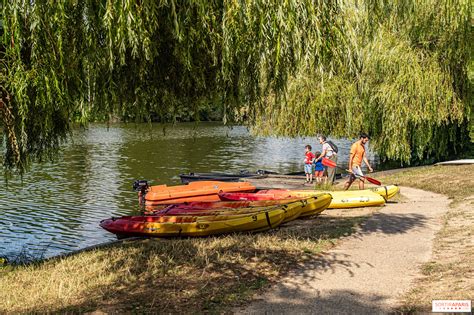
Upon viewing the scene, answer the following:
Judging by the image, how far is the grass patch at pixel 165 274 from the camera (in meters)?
5.68

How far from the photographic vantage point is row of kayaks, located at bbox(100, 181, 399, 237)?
9.69 metres

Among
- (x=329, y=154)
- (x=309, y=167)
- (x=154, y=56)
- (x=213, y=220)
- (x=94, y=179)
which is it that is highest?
(x=154, y=56)

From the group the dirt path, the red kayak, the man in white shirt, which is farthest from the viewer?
the man in white shirt

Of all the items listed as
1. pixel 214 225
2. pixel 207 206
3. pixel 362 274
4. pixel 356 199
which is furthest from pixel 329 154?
pixel 362 274

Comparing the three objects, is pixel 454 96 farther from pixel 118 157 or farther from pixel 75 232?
pixel 118 157

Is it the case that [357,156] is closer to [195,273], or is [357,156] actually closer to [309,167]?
[309,167]

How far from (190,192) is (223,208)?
115 inches

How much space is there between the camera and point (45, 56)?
5.55 metres

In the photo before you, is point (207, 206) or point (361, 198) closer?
point (207, 206)

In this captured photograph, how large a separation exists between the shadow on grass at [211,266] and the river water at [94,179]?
1.93 meters

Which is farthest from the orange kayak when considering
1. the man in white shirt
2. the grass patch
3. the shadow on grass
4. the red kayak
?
the grass patch

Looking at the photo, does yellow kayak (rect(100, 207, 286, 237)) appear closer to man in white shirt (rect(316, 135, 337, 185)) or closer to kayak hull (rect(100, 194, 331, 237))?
kayak hull (rect(100, 194, 331, 237))

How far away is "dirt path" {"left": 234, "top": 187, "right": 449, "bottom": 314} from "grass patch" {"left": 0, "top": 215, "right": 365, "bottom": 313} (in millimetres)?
323

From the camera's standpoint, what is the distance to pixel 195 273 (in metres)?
6.76
